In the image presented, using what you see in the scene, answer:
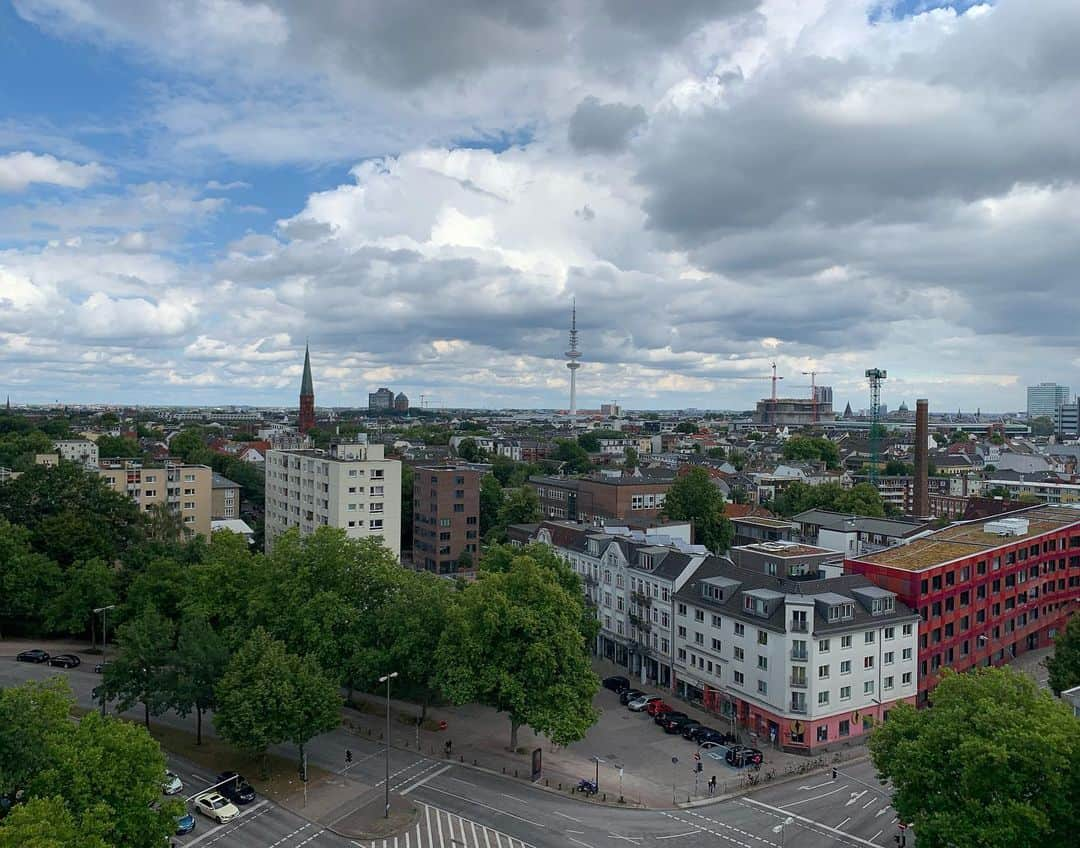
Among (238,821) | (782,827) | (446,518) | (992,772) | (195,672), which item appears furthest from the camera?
(446,518)

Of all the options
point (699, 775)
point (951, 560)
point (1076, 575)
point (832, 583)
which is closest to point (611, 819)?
point (699, 775)

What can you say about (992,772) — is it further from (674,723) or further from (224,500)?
(224,500)

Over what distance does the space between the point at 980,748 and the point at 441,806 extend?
27.6 metres

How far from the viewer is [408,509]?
412 ft

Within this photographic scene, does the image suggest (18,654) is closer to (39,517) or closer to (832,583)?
(39,517)

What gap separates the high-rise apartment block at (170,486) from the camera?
113750 millimetres

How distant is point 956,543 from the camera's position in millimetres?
70688

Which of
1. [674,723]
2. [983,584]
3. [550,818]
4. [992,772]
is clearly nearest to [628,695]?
[674,723]

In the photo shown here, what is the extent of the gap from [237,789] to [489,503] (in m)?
87.1

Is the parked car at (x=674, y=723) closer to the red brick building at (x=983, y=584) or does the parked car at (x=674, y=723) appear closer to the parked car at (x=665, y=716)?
the parked car at (x=665, y=716)

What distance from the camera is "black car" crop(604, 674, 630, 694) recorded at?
65.4 meters

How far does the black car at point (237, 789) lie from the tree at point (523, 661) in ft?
40.5

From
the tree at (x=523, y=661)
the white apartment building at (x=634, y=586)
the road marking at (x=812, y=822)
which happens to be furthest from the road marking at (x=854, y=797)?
the white apartment building at (x=634, y=586)

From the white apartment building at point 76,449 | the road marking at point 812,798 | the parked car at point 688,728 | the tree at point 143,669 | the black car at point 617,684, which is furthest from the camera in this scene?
the white apartment building at point 76,449
